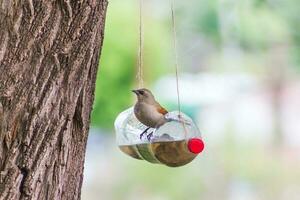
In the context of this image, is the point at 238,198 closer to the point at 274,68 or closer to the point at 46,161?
the point at 274,68

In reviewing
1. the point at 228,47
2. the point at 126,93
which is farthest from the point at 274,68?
the point at 126,93

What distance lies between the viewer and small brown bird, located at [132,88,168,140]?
1.81 m

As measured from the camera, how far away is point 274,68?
1009cm

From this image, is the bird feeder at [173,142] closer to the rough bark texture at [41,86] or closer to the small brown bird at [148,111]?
the small brown bird at [148,111]

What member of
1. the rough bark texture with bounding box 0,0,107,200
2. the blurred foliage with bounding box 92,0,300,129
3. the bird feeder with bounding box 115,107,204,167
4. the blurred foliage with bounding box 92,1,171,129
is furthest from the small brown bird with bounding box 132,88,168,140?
the blurred foliage with bounding box 92,1,171,129

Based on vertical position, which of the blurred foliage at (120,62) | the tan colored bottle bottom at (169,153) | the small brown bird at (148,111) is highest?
the blurred foliage at (120,62)

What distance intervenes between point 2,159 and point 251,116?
335 inches

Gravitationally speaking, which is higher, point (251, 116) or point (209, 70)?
point (209, 70)

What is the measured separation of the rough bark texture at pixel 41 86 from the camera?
4.72 feet

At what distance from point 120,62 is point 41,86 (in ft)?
16.3

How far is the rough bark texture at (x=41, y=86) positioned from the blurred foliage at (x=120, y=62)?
15.6 ft

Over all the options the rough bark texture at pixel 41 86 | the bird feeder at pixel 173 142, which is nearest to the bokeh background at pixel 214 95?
the bird feeder at pixel 173 142

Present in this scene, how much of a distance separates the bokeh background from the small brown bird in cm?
310

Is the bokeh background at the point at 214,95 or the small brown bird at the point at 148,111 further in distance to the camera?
the bokeh background at the point at 214,95
